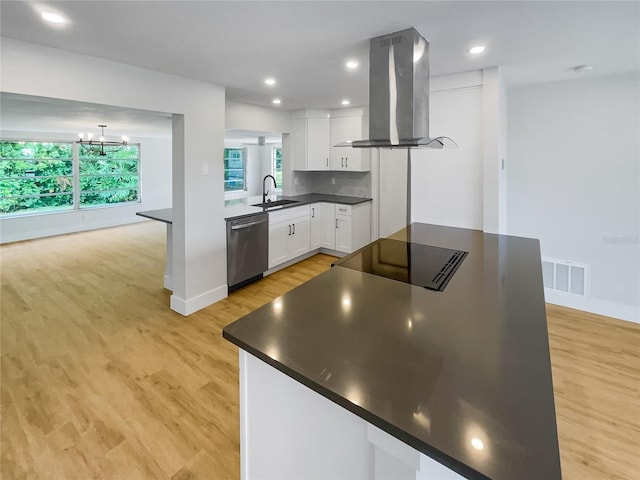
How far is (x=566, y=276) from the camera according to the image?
3.53 metres

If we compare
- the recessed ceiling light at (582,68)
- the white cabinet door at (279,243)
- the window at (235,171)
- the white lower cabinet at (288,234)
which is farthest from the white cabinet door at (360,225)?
the window at (235,171)

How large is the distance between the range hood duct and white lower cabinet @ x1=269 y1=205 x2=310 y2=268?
Result: 2317mm

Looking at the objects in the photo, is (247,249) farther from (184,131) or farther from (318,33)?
(318,33)

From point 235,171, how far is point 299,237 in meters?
6.04

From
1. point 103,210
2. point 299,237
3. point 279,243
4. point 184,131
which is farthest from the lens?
point 103,210

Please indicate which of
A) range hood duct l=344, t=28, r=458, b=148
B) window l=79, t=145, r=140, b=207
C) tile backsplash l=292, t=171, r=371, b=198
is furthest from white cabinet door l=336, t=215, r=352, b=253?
window l=79, t=145, r=140, b=207

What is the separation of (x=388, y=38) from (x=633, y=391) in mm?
2916

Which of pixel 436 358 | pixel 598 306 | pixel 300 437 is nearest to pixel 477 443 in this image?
pixel 436 358

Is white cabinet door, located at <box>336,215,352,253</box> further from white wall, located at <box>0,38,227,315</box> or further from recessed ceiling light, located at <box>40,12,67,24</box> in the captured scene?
recessed ceiling light, located at <box>40,12,67,24</box>

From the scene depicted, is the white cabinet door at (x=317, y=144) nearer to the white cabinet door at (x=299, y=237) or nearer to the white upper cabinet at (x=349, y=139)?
the white upper cabinet at (x=349, y=139)

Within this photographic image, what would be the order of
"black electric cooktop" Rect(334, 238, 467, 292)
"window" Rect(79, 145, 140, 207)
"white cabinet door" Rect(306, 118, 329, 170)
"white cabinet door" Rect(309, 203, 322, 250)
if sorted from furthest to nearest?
"window" Rect(79, 145, 140, 207), "white cabinet door" Rect(306, 118, 329, 170), "white cabinet door" Rect(309, 203, 322, 250), "black electric cooktop" Rect(334, 238, 467, 292)

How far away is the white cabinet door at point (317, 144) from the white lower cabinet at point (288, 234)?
84cm

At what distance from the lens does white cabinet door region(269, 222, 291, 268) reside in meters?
4.23

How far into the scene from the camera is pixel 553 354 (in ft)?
8.50
